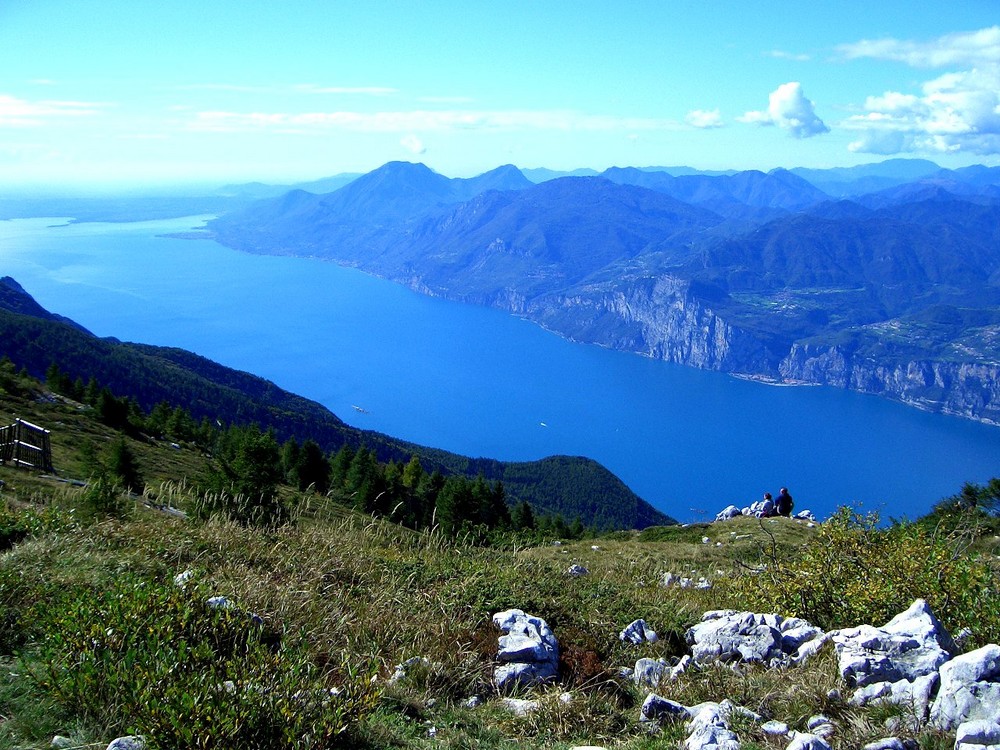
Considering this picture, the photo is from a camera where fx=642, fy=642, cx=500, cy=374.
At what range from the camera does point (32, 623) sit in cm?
488

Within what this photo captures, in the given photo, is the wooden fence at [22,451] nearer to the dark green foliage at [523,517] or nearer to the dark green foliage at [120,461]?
the dark green foliage at [120,461]

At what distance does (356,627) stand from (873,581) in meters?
5.11

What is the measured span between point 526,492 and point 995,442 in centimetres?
15452

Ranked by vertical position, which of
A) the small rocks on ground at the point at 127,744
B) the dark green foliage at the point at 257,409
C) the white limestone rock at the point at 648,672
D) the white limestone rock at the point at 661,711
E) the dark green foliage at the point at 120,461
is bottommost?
the dark green foliage at the point at 257,409

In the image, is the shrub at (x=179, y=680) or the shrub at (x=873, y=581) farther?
the shrub at (x=873, y=581)

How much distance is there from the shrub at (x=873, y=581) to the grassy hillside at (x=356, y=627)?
2 cm

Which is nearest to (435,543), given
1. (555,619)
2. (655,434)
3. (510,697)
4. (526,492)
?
(555,619)

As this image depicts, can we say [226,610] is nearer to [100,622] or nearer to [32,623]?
[100,622]

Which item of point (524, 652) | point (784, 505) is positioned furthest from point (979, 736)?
point (784, 505)

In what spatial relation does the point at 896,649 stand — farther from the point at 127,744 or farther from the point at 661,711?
the point at 127,744

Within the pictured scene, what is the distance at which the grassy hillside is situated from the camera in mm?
3834

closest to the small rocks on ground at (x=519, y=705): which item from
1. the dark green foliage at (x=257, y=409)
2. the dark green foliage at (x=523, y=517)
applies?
the dark green foliage at (x=523, y=517)

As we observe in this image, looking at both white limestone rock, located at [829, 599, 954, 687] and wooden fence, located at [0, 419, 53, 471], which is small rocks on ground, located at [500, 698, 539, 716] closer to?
white limestone rock, located at [829, 599, 954, 687]

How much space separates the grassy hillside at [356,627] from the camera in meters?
3.83
